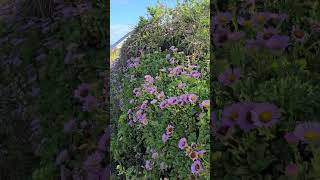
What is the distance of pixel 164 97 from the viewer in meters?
2.06

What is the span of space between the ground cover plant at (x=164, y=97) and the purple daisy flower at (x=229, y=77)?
0.57 ft

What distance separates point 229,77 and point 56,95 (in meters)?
0.89

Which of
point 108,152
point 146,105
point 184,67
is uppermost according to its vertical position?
point 184,67

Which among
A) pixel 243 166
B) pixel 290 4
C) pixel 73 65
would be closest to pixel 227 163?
pixel 243 166

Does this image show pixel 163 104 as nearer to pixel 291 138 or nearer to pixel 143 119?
pixel 143 119

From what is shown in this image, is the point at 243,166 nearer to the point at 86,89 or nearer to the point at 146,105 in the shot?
the point at 146,105

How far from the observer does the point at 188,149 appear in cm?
186

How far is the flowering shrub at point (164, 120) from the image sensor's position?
1878 millimetres

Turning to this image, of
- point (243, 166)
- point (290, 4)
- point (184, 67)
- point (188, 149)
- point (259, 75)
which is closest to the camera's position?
point (243, 166)

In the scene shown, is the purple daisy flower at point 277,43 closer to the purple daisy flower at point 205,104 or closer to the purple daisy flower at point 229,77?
the purple daisy flower at point 229,77

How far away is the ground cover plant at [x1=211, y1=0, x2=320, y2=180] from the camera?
58.7 inches

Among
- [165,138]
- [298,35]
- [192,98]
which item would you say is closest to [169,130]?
[165,138]

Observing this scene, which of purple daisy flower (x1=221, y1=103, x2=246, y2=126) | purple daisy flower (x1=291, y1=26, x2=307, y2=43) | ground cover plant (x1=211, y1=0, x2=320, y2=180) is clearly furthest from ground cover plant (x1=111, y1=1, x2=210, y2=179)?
purple daisy flower (x1=291, y1=26, x2=307, y2=43)

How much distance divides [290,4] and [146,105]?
2.21ft
